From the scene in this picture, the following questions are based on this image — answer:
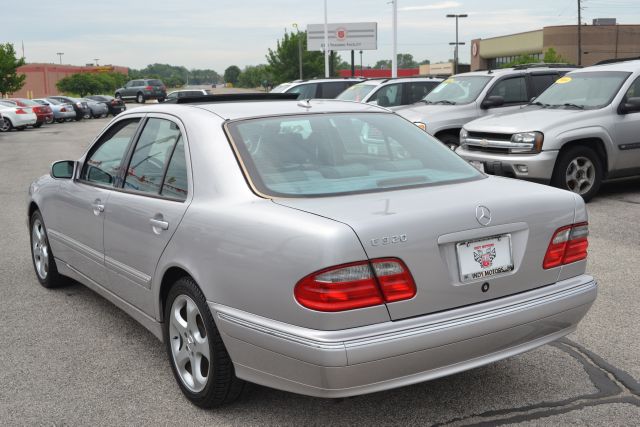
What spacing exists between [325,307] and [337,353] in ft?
0.61

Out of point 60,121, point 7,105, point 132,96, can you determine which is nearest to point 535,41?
point 132,96

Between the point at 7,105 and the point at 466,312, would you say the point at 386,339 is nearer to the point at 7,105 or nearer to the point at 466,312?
the point at 466,312

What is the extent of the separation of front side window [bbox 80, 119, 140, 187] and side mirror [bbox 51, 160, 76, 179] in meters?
0.24

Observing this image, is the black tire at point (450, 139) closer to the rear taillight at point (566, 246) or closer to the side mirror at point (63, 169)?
the side mirror at point (63, 169)

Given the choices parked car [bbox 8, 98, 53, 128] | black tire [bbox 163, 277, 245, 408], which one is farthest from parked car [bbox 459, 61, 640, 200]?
parked car [bbox 8, 98, 53, 128]

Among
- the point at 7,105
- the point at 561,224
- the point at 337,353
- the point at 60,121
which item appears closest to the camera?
the point at 337,353

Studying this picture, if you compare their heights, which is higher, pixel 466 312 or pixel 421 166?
pixel 421 166

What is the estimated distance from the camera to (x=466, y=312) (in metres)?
3.14

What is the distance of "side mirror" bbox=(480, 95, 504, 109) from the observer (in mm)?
12258

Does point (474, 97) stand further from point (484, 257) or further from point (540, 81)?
point (484, 257)

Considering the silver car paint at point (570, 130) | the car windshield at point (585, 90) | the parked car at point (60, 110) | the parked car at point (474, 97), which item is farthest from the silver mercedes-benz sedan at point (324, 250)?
the parked car at point (60, 110)

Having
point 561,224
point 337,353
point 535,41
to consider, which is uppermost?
point 535,41

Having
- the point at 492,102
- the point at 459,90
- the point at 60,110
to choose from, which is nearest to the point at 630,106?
the point at 492,102

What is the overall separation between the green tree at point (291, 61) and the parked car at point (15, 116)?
42692 millimetres
